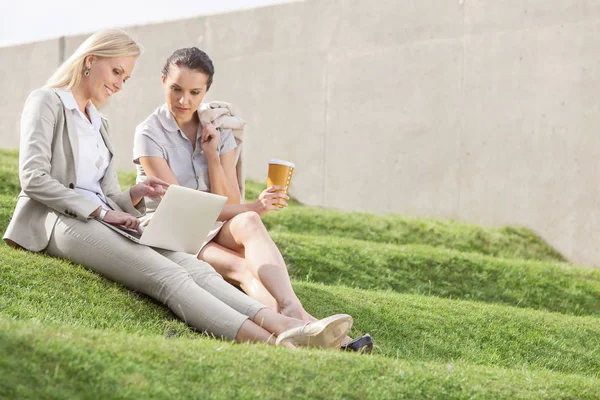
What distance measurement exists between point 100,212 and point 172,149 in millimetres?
866

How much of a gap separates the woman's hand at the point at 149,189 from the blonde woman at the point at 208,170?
0.27 meters

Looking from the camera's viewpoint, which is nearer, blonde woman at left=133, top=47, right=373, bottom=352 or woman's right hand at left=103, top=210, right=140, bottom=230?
woman's right hand at left=103, top=210, right=140, bottom=230

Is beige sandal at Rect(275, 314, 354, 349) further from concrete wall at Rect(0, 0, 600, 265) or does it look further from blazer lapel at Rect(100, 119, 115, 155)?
concrete wall at Rect(0, 0, 600, 265)

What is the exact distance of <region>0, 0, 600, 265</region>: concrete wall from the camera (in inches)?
384

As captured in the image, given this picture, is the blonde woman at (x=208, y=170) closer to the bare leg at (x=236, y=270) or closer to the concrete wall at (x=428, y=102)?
the bare leg at (x=236, y=270)

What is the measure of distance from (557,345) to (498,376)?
154cm

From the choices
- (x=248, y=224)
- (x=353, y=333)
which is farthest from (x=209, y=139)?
(x=353, y=333)

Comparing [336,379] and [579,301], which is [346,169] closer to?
[579,301]

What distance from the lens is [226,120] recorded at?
5059 millimetres

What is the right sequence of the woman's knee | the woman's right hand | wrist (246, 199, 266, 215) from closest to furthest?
1. the woman's right hand
2. the woman's knee
3. wrist (246, 199, 266, 215)

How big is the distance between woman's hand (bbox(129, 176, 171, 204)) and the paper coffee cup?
0.53 m

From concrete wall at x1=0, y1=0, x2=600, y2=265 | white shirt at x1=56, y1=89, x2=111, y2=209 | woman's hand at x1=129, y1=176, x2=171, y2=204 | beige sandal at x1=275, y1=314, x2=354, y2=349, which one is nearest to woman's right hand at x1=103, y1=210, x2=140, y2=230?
white shirt at x1=56, y1=89, x2=111, y2=209

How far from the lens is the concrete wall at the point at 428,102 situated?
9758 millimetres

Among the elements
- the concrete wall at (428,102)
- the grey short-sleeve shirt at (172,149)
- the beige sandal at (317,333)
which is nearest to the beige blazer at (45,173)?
the grey short-sleeve shirt at (172,149)
